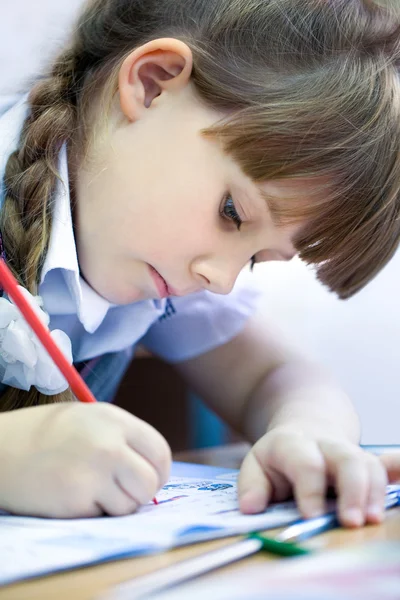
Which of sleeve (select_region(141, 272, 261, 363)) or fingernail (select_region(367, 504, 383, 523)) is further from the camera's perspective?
sleeve (select_region(141, 272, 261, 363))

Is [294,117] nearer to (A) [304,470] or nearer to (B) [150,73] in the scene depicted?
(B) [150,73]

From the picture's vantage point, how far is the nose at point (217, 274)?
1.79ft

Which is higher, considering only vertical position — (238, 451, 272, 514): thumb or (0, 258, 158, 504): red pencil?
(0, 258, 158, 504): red pencil

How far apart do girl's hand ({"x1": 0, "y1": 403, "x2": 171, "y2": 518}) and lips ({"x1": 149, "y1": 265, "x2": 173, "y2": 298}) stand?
22 cm

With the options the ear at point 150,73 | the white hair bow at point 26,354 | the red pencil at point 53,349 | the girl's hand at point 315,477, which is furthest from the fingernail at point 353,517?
the ear at point 150,73

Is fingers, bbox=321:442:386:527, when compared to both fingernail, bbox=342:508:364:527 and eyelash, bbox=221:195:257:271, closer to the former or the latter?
fingernail, bbox=342:508:364:527

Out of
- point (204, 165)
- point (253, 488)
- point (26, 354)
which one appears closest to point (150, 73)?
point (204, 165)

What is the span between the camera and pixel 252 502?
1.24ft

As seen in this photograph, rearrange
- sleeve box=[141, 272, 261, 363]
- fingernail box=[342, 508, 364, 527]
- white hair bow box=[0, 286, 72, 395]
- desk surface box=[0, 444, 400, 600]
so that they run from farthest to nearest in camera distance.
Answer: sleeve box=[141, 272, 261, 363], white hair bow box=[0, 286, 72, 395], fingernail box=[342, 508, 364, 527], desk surface box=[0, 444, 400, 600]

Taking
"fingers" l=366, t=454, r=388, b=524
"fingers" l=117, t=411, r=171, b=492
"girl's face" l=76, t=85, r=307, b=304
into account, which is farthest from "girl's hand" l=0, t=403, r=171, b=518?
"girl's face" l=76, t=85, r=307, b=304

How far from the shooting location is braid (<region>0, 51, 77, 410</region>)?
56 cm

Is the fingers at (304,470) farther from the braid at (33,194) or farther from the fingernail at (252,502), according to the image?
the braid at (33,194)

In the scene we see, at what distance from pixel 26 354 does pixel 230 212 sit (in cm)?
17

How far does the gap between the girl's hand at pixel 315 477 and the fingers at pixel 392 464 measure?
27mm
